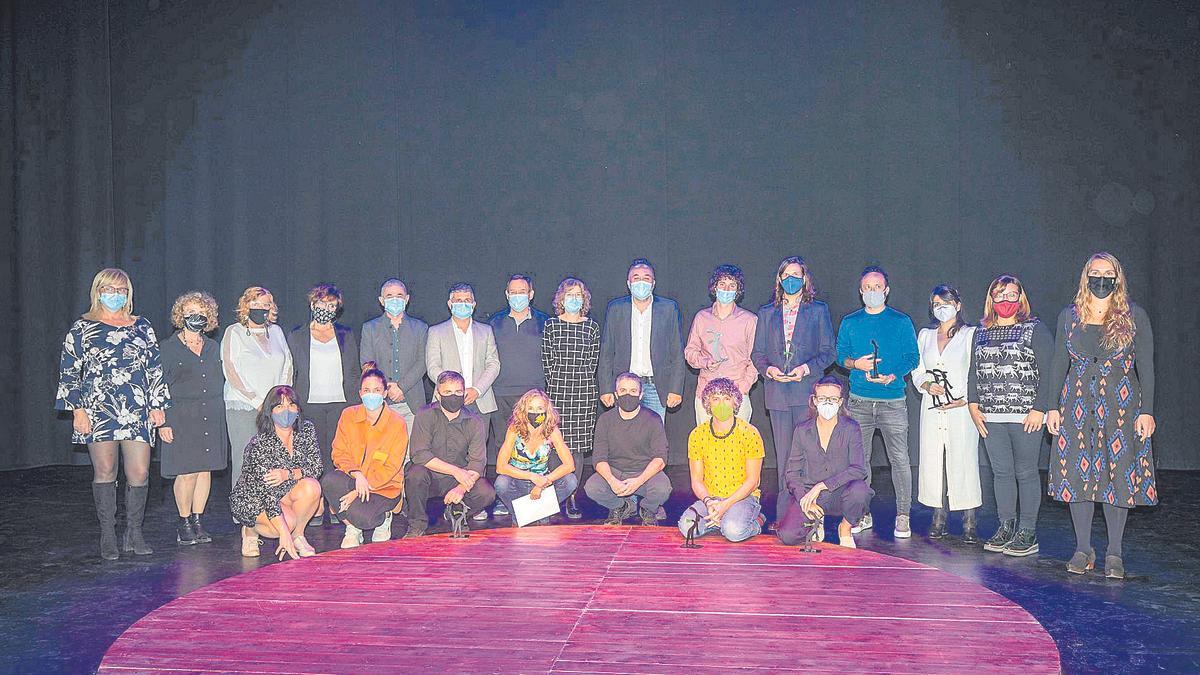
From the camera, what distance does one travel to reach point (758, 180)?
28.8ft

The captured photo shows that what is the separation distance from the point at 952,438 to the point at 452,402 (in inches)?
112

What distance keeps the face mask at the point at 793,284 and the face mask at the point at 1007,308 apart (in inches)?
45.4

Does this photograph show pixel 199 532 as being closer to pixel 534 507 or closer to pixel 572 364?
pixel 534 507

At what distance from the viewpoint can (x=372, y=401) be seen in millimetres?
6102

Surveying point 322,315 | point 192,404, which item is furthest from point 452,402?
point 192,404

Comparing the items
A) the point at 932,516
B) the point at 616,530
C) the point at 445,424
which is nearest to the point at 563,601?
the point at 616,530

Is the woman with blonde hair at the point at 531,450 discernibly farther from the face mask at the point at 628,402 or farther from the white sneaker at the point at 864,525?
the white sneaker at the point at 864,525

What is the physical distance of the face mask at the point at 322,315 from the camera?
662cm

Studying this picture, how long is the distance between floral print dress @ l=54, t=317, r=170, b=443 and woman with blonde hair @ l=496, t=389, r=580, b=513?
1977mm

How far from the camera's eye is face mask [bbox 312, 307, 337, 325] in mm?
6625

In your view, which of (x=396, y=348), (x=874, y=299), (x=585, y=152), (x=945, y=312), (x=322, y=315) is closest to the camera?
(x=945, y=312)

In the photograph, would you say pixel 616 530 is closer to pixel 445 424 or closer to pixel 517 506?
pixel 517 506

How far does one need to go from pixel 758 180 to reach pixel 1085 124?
8.47ft

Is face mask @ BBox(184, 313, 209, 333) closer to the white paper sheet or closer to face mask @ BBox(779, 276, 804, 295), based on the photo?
the white paper sheet
